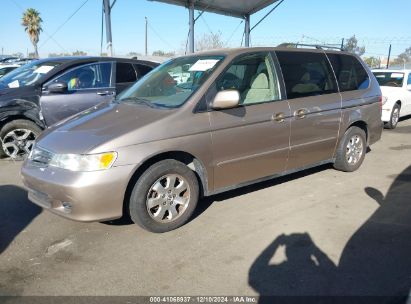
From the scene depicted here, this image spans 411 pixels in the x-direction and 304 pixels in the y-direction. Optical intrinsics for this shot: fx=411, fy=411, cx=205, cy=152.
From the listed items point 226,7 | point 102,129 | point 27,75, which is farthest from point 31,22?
point 102,129

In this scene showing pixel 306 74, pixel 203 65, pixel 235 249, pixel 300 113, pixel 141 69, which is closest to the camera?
pixel 235 249

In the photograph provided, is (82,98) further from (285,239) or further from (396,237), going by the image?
(396,237)

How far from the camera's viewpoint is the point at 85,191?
3.58m

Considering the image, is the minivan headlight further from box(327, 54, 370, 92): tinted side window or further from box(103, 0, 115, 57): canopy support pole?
box(103, 0, 115, 57): canopy support pole

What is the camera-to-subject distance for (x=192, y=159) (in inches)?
167

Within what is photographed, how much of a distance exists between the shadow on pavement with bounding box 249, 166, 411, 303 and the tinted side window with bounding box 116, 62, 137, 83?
481 cm

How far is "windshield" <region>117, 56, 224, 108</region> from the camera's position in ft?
14.2

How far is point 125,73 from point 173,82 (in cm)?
326

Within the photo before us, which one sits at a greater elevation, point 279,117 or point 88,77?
point 88,77

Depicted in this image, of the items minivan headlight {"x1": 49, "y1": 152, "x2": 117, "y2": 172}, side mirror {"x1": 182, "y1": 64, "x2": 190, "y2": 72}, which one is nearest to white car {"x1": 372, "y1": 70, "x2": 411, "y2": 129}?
side mirror {"x1": 182, "y1": 64, "x2": 190, "y2": 72}

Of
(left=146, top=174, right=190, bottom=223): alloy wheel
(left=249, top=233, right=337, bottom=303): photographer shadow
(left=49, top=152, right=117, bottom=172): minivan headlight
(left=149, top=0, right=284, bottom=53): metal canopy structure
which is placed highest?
(left=149, top=0, right=284, bottom=53): metal canopy structure

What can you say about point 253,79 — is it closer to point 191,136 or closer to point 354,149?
point 191,136

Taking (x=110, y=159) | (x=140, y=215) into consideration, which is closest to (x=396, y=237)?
(x=140, y=215)

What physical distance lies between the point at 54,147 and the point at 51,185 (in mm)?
375
